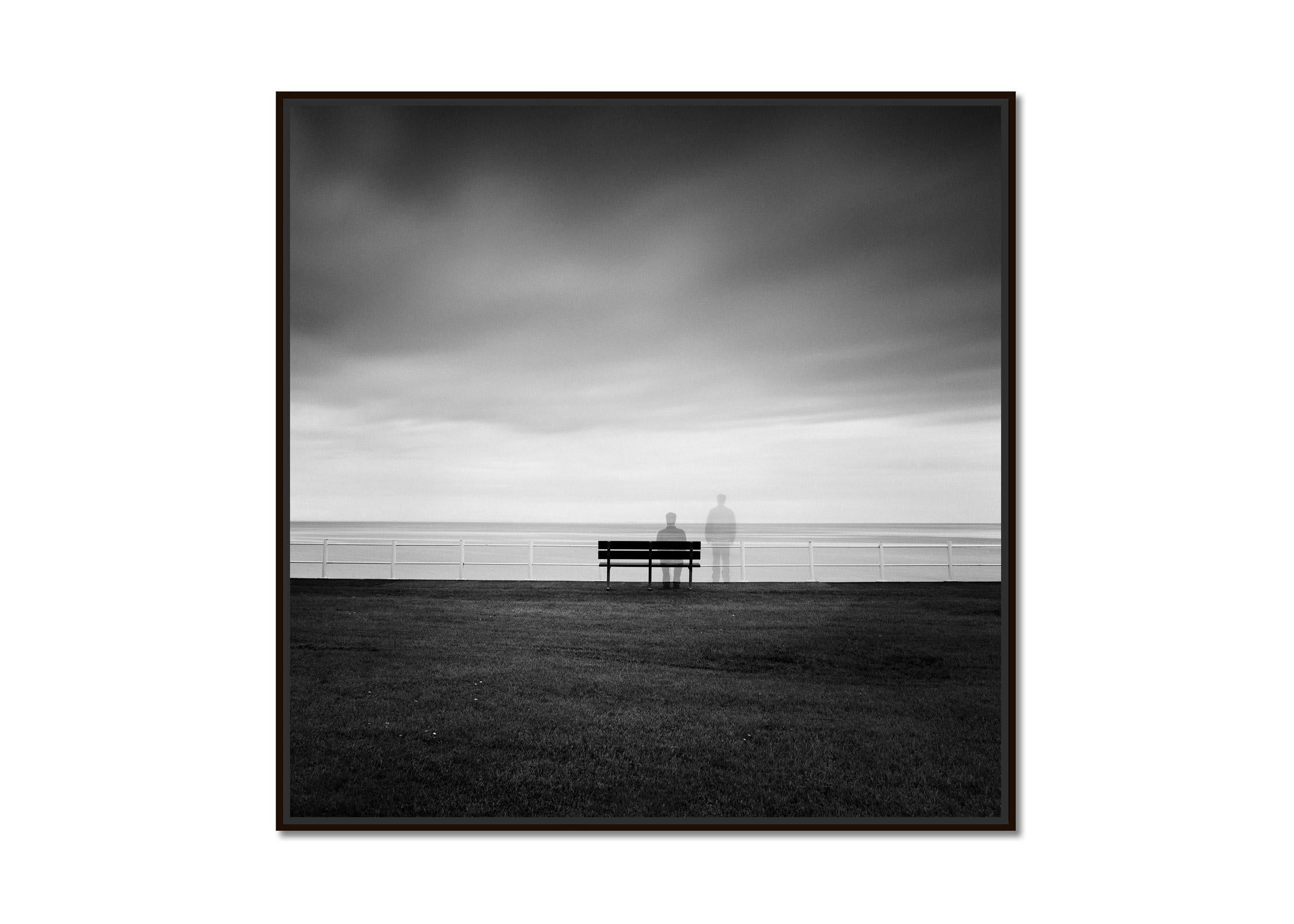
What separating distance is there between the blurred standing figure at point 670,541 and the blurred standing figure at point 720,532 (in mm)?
353

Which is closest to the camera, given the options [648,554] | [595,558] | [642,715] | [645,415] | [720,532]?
[642,715]

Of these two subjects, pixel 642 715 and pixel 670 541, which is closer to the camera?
pixel 642 715

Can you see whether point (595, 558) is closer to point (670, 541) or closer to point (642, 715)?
point (670, 541)

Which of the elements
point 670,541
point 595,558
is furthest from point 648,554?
point 595,558

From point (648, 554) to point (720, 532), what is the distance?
119cm

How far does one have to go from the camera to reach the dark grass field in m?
3.47

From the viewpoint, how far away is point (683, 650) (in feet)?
18.4

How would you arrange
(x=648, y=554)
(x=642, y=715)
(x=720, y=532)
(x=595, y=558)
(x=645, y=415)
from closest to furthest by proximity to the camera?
(x=642, y=715)
(x=645, y=415)
(x=648, y=554)
(x=720, y=532)
(x=595, y=558)

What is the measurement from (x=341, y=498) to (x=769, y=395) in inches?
138

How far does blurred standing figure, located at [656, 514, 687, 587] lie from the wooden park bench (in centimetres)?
2

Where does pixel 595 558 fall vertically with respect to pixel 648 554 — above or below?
below

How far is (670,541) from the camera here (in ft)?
28.0

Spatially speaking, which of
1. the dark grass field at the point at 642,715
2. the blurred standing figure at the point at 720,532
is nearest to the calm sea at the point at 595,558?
the blurred standing figure at the point at 720,532

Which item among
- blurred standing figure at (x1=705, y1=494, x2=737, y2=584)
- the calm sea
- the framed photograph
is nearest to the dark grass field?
the framed photograph
